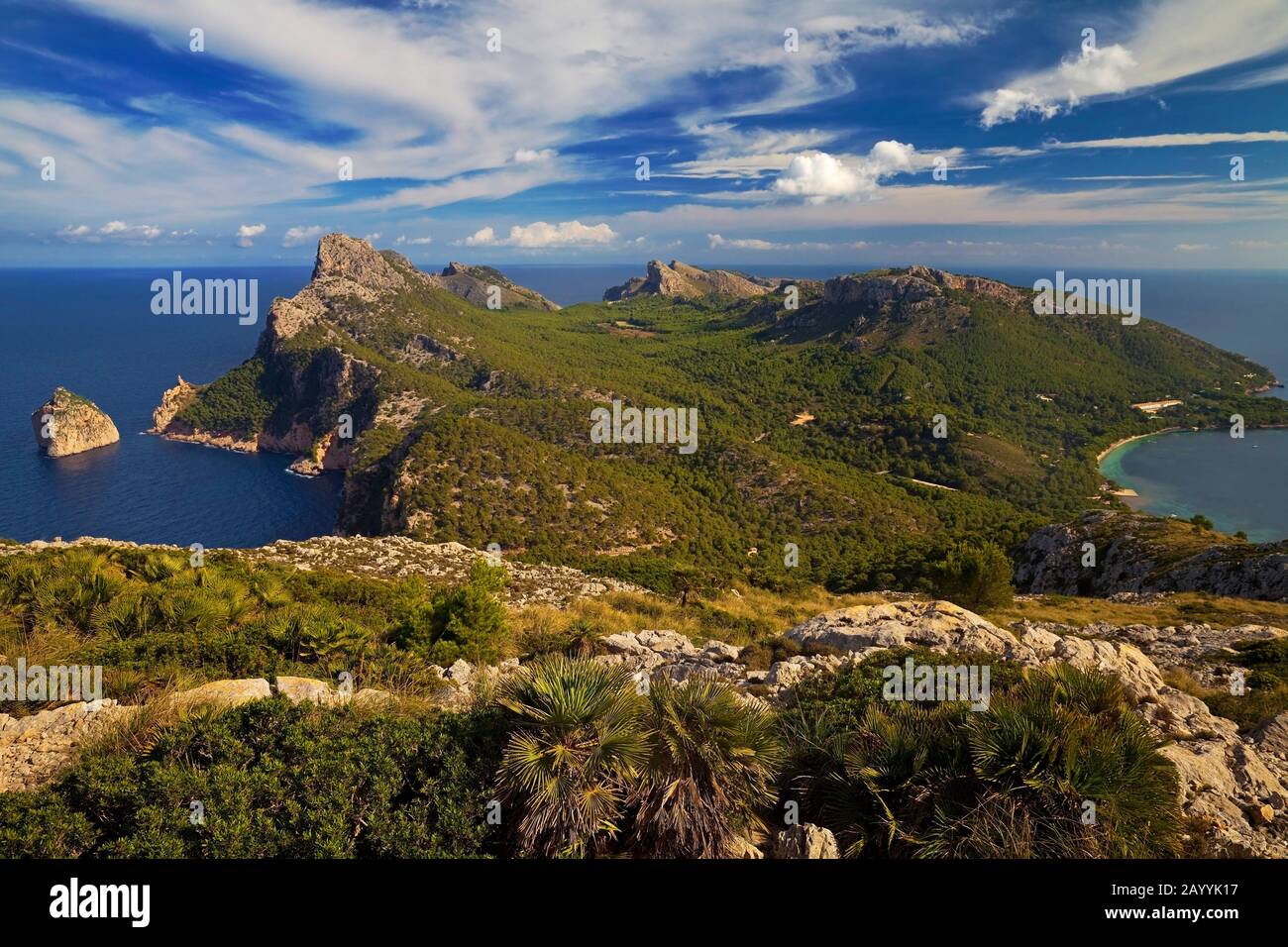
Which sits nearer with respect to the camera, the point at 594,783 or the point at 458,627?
the point at 594,783

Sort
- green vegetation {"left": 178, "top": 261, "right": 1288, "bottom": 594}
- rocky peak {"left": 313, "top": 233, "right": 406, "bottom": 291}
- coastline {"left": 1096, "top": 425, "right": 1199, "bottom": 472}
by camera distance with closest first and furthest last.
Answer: green vegetation {"left": 178, "top": 261, "right": 1288, "bottom": 594}, coastline {"left": 1096, "top": 425, "right": 1199, "bottom": 472}, rocky peak {"left": 313, "top": 233, "right": 406, "bottom": 291}

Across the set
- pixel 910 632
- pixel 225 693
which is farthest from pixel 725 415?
pixel 225 693

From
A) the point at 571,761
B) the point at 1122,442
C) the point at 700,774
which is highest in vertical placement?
the point at 571,761

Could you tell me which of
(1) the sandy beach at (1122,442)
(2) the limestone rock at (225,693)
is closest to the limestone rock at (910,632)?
(2) the limestone rock at (225,693)

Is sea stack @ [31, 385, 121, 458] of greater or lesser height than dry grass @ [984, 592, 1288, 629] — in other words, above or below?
above

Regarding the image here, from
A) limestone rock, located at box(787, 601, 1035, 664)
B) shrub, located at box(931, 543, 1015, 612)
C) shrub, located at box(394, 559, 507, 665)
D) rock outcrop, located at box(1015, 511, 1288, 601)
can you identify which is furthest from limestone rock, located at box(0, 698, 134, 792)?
rock outcrop, located at box(1015, 511, 1288, 601)

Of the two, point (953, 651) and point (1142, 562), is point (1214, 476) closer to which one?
point (1142, 562)

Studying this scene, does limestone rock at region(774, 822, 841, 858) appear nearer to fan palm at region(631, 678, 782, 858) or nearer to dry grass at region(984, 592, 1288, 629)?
fan palm at region(631, 678, 782, 858)
